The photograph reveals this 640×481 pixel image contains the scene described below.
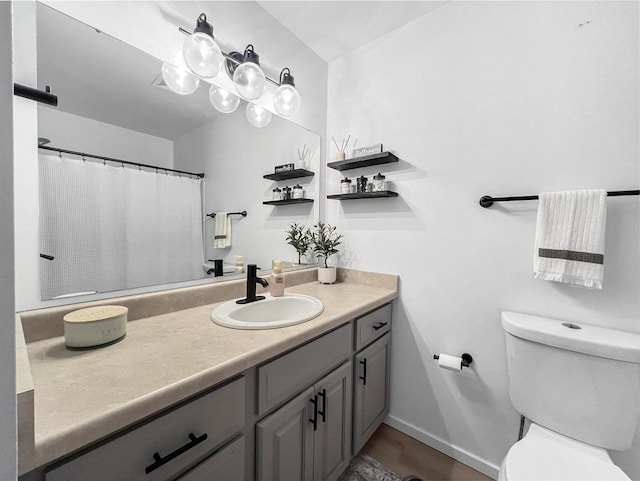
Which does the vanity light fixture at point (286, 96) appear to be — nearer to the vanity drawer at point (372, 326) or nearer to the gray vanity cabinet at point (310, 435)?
the vanity drawer at point (372, 326)

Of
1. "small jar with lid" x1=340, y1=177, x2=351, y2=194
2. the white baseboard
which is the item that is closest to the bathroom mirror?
"small jar with lid" x1=340, y1=177, x2=351, y2=194

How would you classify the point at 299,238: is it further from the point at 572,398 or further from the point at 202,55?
the point at 572,398

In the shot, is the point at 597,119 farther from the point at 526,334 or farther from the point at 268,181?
the point at 268,181

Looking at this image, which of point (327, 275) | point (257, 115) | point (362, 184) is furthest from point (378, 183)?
point (257, 115)

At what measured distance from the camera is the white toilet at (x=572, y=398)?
0.85m

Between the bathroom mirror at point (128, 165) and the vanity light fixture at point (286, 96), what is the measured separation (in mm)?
191

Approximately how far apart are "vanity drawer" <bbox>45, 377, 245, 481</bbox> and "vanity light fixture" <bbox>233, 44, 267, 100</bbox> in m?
1.30

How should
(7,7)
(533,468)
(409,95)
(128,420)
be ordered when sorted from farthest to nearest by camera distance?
(409,95) < (533,468) < (128,420) < (7,7)

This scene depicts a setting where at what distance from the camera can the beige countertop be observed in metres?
0.48

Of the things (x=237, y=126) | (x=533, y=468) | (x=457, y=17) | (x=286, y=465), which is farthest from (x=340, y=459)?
(x=457, y=17)

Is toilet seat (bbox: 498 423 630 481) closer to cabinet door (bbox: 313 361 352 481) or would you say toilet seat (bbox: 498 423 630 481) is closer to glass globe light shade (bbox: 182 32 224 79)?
cabinet door (bbox: 313 361 352 481)

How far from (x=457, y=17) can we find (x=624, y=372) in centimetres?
172

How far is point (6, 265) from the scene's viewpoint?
0.78 ft

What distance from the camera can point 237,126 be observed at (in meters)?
1.43
